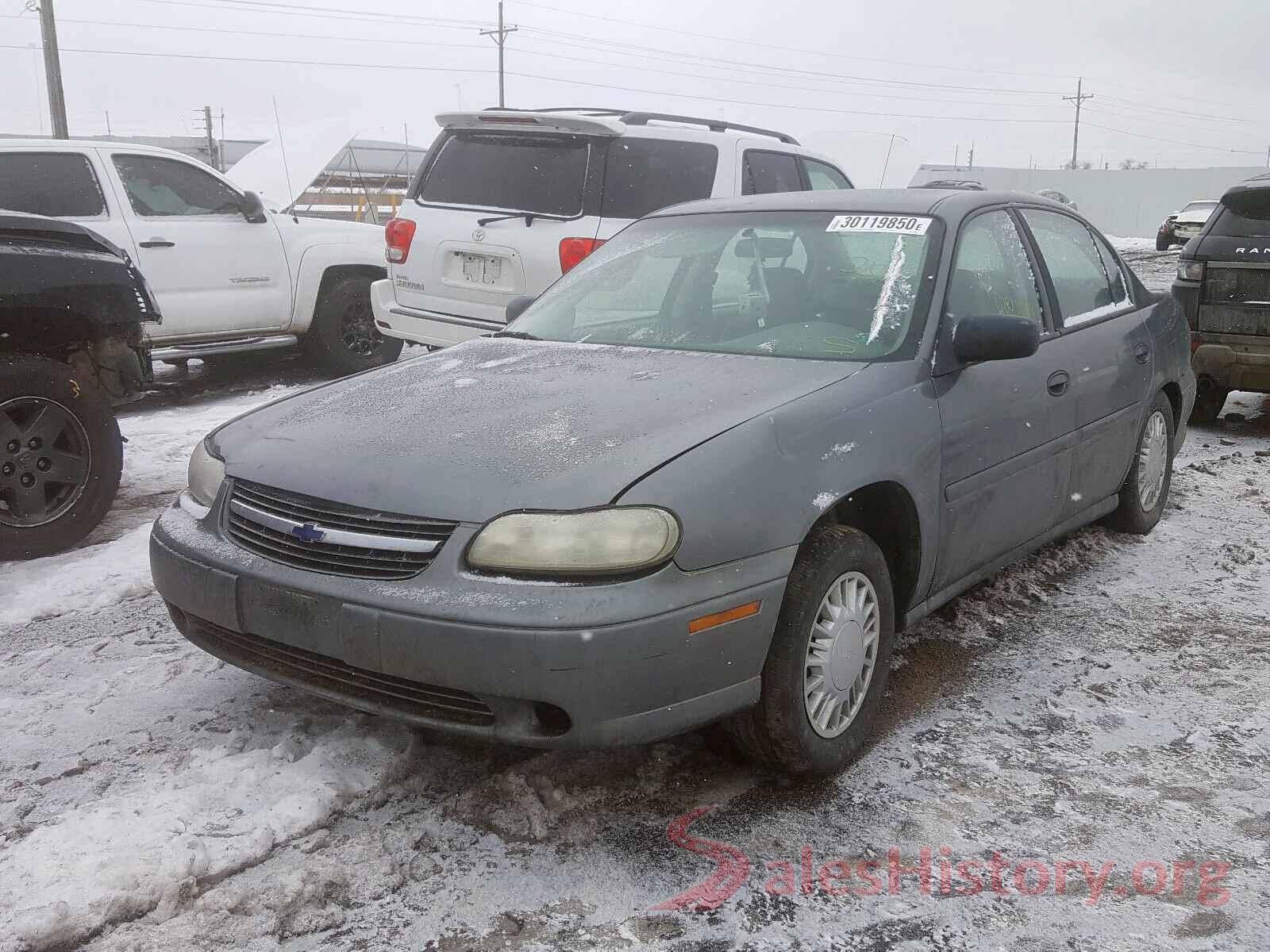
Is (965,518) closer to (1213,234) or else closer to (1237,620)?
(1237,620)

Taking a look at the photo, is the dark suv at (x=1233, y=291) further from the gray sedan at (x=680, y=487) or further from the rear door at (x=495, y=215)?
the rear door at (x=495, y=215)


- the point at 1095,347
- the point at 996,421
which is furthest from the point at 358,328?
the point at 996,421

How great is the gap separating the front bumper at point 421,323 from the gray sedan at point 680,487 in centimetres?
279

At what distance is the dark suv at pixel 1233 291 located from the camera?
23.2 ft

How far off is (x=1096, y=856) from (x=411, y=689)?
167 cm

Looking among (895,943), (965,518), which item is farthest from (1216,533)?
(895,943)

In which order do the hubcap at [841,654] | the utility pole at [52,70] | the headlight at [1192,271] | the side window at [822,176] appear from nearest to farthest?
the hubcap at [841,654]
the headlight at [1192,271]
the side window at [822,176]
the utility pole at [52,70]

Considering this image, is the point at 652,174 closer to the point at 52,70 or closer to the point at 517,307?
the point at 517,307

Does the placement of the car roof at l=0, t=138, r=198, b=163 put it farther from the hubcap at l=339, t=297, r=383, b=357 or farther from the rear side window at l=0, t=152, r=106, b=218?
the hubcap at l=339, t=297, r=383, b=357

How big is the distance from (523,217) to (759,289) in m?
3.28

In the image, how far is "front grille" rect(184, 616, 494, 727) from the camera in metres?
2.61

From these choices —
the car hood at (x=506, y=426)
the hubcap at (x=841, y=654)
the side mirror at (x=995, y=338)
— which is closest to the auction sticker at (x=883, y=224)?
the side mirror at (x=995, y=338)

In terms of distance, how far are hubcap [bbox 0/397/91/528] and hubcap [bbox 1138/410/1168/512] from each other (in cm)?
451

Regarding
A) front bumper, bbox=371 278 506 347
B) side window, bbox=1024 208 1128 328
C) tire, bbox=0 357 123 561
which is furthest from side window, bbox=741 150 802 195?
tire, bbox=0 357 123 561
